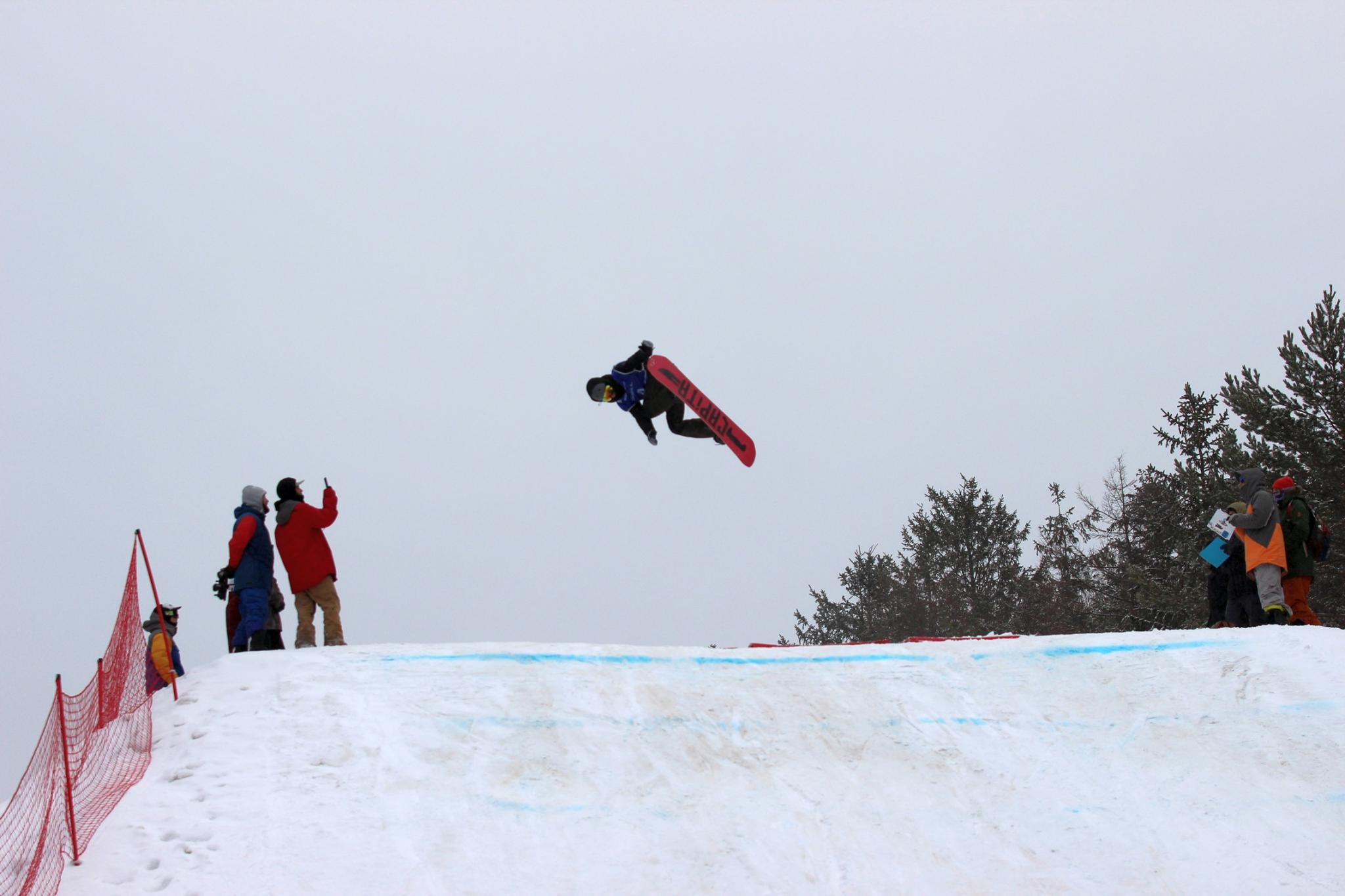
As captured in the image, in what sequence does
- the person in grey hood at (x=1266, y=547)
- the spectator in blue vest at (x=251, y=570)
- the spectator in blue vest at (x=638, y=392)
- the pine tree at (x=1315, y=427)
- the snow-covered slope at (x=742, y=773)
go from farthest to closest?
the pine tree at (x=1315, y=427), the spectator in blue vest at (x=638, y=392), the person in grey hood at (x=1266, y=547), the spectator in blue vest at (x=251, y=570), the snow-covered slope at (x=742, y=773)

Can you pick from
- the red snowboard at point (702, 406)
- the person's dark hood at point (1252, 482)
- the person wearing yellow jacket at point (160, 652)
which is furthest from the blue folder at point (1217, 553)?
the person wearing yellow jacket at point (160, 652)

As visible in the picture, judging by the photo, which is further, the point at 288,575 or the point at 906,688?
the point at 288,575

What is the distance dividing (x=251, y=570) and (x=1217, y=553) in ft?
24.8

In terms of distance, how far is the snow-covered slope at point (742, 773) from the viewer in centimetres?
493

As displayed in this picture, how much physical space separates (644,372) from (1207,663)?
516 cm

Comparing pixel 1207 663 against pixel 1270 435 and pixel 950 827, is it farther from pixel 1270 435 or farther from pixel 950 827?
pixel 1270 435

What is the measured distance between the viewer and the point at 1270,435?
1733 cm

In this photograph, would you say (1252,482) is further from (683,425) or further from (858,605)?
(858,605)

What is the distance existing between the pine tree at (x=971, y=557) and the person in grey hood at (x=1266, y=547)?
19.1 metres

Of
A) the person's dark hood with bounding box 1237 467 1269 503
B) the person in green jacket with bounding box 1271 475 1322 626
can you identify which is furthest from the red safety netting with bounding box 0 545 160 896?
the person in green jacket with bounding box 1271 475 1322 626

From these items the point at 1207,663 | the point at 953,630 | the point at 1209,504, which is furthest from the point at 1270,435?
the point at 1207,663

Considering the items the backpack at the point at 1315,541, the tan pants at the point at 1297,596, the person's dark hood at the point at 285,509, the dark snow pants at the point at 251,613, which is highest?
the person's dark hood at the point at 285,509

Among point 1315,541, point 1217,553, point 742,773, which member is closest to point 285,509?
point 742,773

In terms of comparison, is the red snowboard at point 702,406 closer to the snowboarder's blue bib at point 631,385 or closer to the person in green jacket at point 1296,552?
the snowboarder's blue bib at point 631,385
